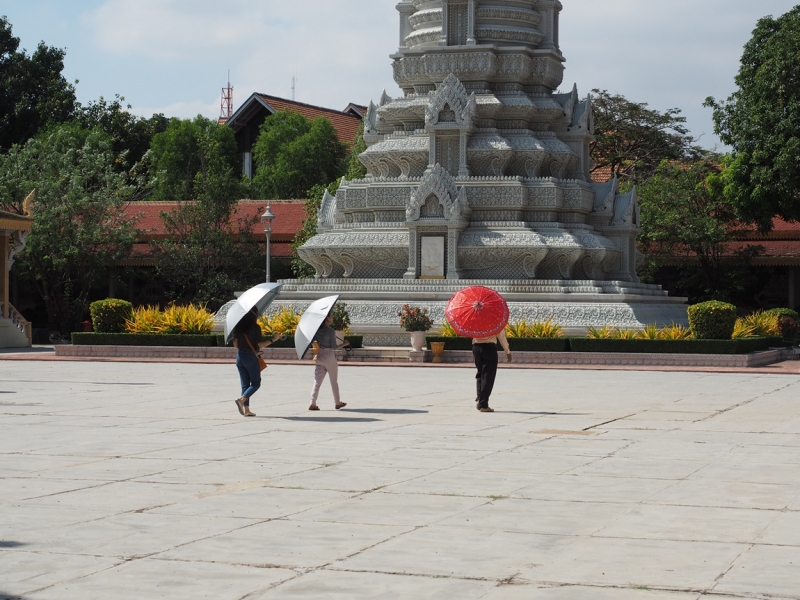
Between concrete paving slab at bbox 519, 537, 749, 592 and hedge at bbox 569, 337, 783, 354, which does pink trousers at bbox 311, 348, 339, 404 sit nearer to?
concrete paving slab at bbox 519, 537, 749, 592

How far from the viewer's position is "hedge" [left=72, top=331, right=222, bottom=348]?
33.3 m

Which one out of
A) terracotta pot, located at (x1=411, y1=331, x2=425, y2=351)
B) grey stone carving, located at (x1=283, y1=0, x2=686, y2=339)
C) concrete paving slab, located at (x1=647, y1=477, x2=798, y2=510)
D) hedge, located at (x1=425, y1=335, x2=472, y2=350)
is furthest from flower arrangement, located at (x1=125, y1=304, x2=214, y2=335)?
concrete paving slab, located at (x1=647, y1=477, x2=798, y2=510)

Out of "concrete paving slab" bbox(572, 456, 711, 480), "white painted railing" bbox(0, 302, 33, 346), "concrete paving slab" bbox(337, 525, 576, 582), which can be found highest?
"white painted railing" bbox(0, 302, 33, 346)

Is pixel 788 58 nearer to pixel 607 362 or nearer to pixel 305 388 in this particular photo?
pixel 607 362

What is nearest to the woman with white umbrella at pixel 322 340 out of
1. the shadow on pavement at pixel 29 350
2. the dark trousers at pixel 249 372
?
the dark trousers at pixel 249 372

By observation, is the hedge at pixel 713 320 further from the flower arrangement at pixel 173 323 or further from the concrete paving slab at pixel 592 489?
the concrete paving slab at pixel 592 489

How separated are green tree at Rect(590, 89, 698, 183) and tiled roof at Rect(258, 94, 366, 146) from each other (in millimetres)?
12676

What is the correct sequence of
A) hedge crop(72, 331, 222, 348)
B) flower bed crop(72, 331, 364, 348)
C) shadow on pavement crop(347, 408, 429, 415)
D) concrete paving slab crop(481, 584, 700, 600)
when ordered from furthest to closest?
hedge crop(72, 331, 222, 348) → flower bed crop(72, 331, 364, 348) → shadow on pavement crop(347, 408, 429, 415) → concrete paving slab crop(481, 584, 700, 600)

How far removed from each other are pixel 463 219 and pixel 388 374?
409 inches

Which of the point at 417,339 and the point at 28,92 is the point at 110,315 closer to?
the point at 417,339

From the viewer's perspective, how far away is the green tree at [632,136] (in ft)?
196

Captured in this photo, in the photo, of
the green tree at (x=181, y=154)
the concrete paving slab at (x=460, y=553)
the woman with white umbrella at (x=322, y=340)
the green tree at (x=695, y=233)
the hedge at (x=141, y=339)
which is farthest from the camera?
the green tree at (x=181, y=154)

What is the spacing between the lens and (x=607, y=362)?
3030cm

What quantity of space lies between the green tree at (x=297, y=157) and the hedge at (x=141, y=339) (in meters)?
26.0
